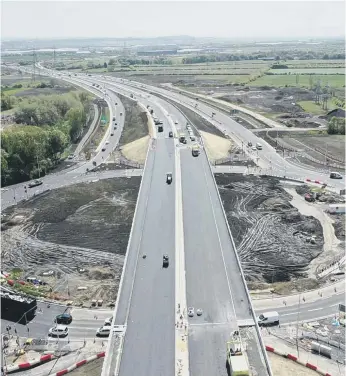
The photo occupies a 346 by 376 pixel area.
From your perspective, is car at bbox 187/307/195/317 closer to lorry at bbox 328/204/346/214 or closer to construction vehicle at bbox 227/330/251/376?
construction vehicle at bbox 227/330/251/376

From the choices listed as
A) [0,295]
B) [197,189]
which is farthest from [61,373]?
[197,189]

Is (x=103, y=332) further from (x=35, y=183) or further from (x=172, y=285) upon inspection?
(x=35, y=183)

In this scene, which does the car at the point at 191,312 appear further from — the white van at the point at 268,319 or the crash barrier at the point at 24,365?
the crash barrier at the point at 24,365

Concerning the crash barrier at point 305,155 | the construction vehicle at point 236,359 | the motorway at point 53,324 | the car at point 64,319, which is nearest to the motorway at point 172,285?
the construction vehicle at point 236,359

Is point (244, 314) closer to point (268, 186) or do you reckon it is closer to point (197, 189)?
point (197, 189)

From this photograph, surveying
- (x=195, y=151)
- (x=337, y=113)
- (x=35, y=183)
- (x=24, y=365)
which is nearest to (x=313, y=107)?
(x=337, y=113)

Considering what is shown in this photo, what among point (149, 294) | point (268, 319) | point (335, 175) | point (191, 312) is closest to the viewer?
point (191, 312)

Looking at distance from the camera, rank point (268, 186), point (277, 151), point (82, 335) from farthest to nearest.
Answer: point (277, 151), point (268, 186), point (82, 335)

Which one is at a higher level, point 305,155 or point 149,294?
point 305,155
